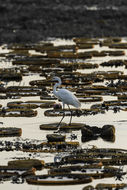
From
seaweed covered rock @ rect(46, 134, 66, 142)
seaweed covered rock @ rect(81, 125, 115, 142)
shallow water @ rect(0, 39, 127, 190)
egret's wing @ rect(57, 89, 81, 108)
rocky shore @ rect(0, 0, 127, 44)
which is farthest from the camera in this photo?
rocky shore @ rect(0, 0, 127, 44)

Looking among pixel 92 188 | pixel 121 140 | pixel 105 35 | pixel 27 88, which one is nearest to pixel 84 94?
pixel 27 88

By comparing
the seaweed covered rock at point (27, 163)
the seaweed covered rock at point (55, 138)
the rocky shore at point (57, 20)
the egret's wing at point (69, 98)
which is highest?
the rocky shore at point (57, 20)

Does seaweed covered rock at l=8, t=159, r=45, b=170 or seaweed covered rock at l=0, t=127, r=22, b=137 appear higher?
seaweed covered rock at l=0, t=127, r=22, b=137

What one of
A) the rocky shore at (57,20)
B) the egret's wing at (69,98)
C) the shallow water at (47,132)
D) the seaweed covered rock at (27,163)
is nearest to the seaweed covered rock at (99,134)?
the shallow water at (47,132)

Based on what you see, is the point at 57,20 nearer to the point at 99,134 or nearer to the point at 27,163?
the point at 99,134

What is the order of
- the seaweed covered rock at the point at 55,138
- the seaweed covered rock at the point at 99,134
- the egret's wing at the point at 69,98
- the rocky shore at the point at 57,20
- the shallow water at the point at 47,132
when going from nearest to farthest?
the shallow water at the point at 47,132 → the seaweed covered rock at the point at 55,138 → the seaweed covered rock at the point at 99,134 → the egret's wing at the point at 69,98 → the rocky shore at the point at 57,20

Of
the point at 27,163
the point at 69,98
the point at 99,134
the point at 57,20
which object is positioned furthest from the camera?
the point at 57,20

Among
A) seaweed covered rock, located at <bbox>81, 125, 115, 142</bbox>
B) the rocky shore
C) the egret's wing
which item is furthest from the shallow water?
the rocky shore

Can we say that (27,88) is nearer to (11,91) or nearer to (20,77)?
(11,91)

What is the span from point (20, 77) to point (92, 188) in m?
20.6

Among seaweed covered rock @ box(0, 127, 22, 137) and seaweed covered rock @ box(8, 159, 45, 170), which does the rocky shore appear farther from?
seaweed covered rock @ box(8, 159, 45, 170)

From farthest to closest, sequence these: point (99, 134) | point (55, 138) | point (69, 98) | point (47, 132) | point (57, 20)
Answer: point (57, 20), point (69, 98), point (47, 132), point (99, 134), point (55, 138)

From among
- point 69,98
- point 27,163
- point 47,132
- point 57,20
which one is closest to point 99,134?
point 47,132

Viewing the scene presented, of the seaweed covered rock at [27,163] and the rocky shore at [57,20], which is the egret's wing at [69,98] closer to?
the seaweed covered rock at [27,163]
